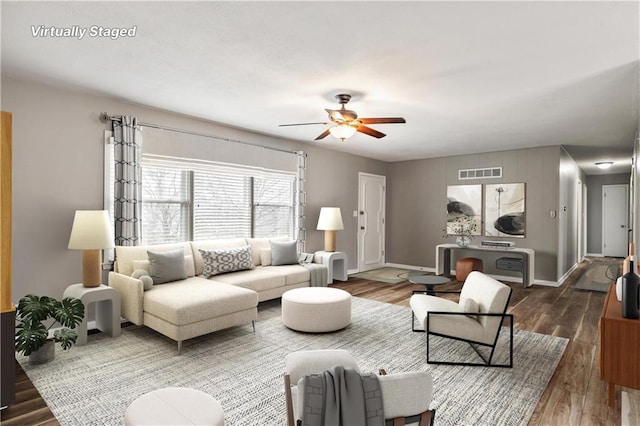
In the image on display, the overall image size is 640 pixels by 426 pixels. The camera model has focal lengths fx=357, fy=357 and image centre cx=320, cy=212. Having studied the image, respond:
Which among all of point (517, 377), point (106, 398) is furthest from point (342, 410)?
point (517, 377)

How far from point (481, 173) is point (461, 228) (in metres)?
1.21

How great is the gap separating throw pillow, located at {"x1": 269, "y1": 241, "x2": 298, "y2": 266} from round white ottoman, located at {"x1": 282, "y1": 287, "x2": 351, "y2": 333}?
4.30 feet

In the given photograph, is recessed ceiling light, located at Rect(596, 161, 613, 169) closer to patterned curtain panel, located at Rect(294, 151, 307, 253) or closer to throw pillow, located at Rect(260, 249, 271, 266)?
patterned curtain panel, located at Rect(294, 151, 307, 253)

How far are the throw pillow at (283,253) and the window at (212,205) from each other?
537 mm

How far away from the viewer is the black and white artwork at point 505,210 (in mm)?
6891

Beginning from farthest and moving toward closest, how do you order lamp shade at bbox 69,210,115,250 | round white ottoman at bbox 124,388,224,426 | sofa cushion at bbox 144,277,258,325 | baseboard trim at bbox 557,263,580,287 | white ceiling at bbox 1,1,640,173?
baseboard trim at bbox 557,263,580,287, lamp shade at bbox 69,210,115,250, sofa cushion at bbox 144,277,258,325, white ceiling at bbox 1,1,640,173, round white ottoman at bbox 124,388,224,426

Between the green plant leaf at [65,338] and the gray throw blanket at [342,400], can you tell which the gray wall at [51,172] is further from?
the gray throw blanket at [342,400]

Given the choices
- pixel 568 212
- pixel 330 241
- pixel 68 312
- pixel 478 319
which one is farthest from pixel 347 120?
pixel 568 212

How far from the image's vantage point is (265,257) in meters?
5.37

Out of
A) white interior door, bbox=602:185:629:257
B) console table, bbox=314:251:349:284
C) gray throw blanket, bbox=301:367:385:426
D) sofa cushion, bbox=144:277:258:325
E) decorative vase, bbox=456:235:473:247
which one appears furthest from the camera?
white interior door, bbox=602:185:629:257

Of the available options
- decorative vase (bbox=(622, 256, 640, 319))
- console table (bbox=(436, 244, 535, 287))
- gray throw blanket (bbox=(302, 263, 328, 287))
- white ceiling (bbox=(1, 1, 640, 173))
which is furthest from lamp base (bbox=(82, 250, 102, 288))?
console table (bbox=(436, 244, 535, 287))

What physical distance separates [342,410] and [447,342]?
2.66 metres

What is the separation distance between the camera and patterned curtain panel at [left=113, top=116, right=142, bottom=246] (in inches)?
161

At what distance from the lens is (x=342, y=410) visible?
4.41ft
